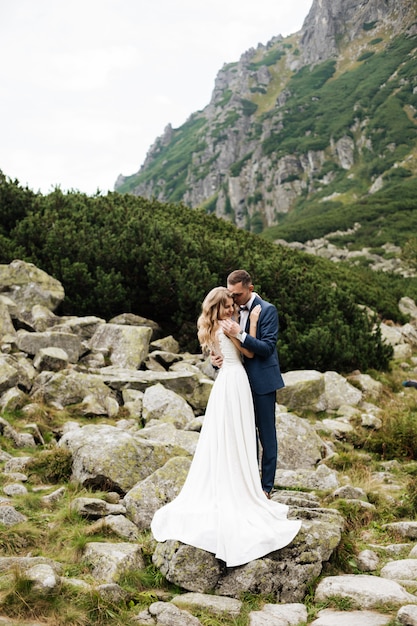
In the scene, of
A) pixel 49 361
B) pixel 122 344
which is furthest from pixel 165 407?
pixel 122 344

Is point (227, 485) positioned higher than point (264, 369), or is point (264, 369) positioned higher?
point (264, 369)

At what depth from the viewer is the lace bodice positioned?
560 centimetres

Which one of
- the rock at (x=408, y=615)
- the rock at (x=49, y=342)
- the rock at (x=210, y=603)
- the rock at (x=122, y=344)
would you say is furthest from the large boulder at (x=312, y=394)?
the rock at (x=408, y=615)

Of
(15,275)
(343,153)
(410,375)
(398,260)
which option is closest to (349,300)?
(410,375)

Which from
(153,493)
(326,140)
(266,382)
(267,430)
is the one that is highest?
(326,140)

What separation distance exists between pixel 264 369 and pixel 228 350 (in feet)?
1.48

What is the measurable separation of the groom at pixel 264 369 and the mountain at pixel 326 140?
2804 inches

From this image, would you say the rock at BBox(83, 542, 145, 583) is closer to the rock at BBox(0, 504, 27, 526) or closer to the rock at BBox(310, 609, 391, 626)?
the rock at BBox(0, 504, 27, 526)

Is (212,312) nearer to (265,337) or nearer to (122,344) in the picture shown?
(265,337)

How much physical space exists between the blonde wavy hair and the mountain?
235ft

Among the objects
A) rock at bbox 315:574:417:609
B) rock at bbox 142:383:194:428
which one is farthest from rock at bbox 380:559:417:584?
rock at bbox 142:383:194:428

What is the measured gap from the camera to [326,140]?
140 m

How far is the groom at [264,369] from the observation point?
571 centimetres

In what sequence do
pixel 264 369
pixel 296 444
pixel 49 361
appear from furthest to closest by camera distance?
pixel 49 361
pixel 296 444
pixel 264 369
